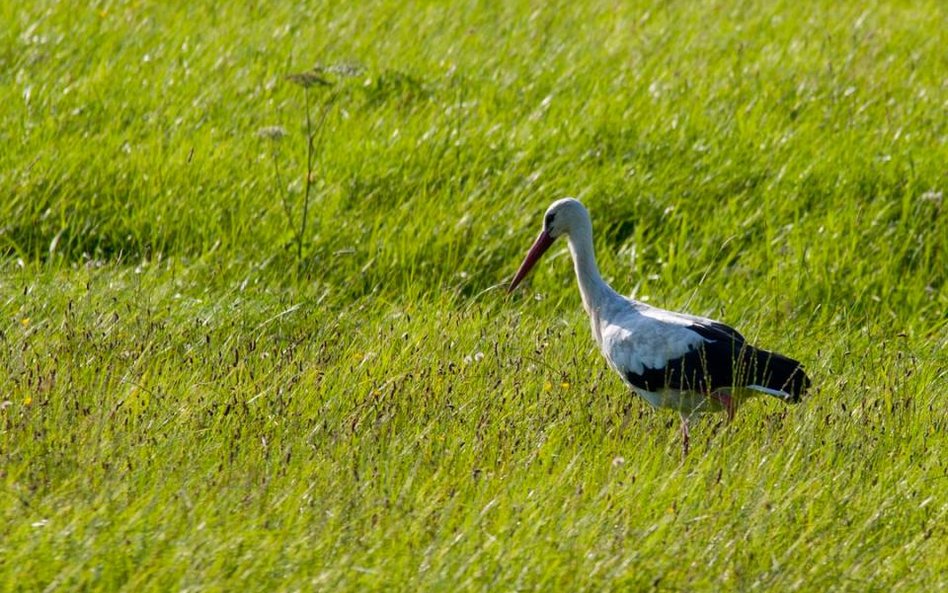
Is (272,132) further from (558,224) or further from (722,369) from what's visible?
(722,369)

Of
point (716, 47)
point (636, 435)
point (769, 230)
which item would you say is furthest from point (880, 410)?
point (716, 47)

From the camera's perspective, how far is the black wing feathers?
5.86 m

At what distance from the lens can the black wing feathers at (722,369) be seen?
5855mm

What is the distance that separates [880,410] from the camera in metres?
5.92

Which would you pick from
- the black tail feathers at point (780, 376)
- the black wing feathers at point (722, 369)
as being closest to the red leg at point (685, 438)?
the black wing feathers at point (722, 369)

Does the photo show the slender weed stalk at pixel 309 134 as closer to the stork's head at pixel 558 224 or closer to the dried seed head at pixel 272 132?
the dried seed head at pixel 272 132

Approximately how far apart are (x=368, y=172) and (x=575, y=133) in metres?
1.31

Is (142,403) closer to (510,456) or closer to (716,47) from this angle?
(510,456)

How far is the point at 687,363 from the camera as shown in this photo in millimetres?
6117

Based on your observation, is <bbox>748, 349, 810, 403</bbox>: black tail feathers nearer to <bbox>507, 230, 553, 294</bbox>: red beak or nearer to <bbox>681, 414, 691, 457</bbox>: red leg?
<bbox>681, 414, 691, 457</bbox>: red leg

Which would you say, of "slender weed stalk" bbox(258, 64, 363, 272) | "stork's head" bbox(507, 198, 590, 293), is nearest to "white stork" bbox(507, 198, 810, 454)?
"stork's head" bbox(507, 198, 590, 293)

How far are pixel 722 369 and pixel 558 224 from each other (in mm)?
1178

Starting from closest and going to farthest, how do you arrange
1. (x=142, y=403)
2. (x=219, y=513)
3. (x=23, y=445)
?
(x=219, y=513) < (x=23, y=445) < (x=142, y=403)

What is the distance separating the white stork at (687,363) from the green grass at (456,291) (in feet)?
0.41
